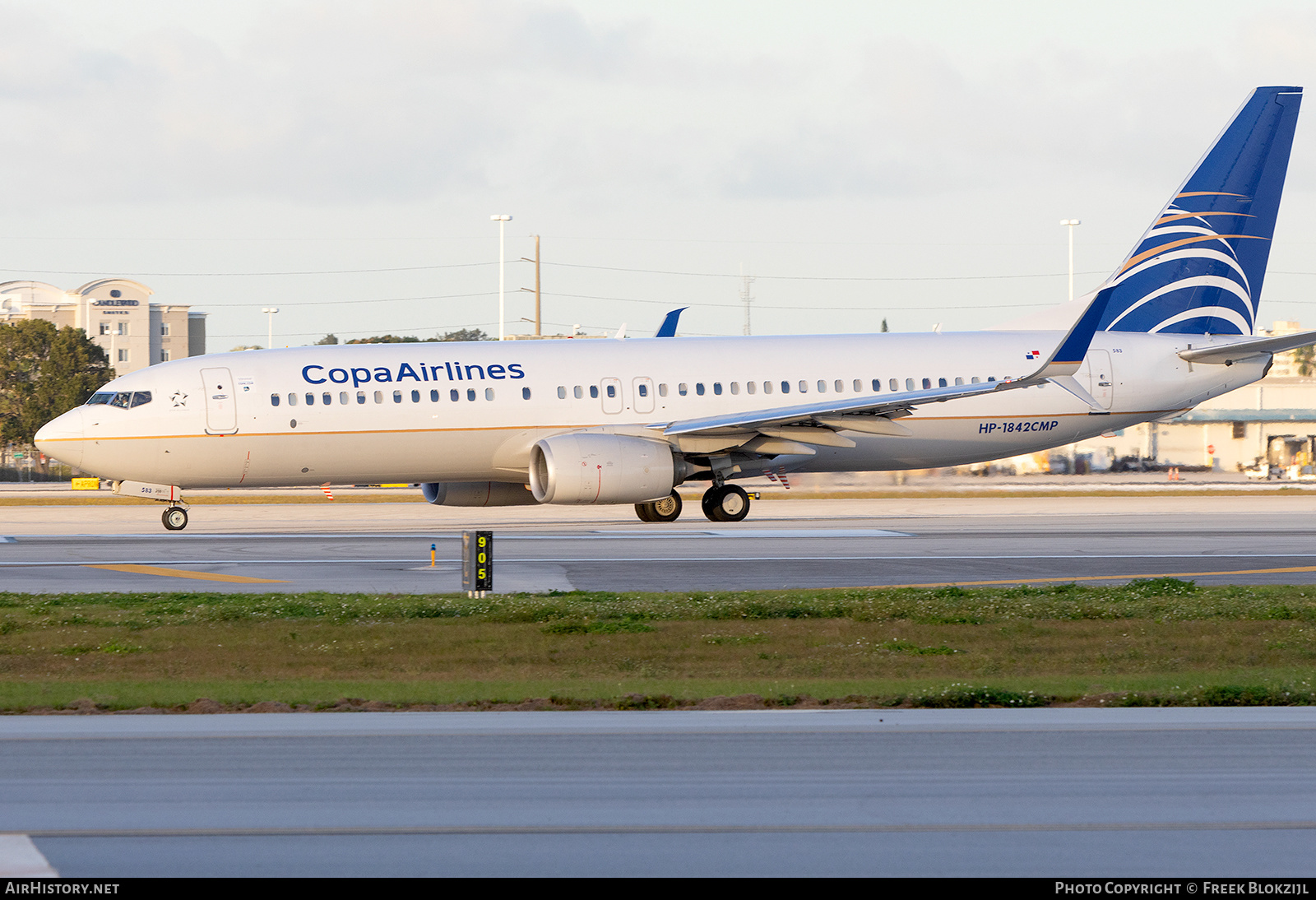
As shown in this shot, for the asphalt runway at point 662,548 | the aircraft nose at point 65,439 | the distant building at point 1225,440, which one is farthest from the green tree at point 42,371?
the distant building at point 1225,440

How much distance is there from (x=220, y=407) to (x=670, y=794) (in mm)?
23832

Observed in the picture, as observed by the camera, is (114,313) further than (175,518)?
Yes

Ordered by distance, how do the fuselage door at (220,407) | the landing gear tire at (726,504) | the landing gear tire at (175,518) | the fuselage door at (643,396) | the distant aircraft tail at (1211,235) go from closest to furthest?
the fuselage door at (220,407), the landing gear tire at (175,518), the fuselage door at (643,396), the landing gear tire at (726,504), the distant aircraft tail at (1211,235)

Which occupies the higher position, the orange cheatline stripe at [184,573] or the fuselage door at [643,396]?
the fuselage door at [643,396]

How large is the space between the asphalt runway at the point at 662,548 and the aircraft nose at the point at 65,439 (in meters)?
1.66

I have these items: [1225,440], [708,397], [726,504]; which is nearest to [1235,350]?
[708,397]

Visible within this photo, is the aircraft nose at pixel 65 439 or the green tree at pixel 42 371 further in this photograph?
the green tree at pixel 42 371

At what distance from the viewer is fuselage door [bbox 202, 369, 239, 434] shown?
2909 centimetres

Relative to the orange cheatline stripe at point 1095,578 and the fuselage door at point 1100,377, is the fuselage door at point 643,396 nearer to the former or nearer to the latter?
the fuselage door at point 1100,377

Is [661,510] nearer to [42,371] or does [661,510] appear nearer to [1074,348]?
[1074,348]

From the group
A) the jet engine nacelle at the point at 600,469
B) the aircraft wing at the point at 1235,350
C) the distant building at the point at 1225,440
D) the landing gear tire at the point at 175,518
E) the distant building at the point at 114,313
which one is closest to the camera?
the jet engine nacelle at the point at 600,469

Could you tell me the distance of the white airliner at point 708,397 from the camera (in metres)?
29.0

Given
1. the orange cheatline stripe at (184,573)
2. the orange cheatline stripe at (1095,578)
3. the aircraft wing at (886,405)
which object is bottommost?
the orange cheatline stripe at (1095,578)

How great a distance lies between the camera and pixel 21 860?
602 centimetres
